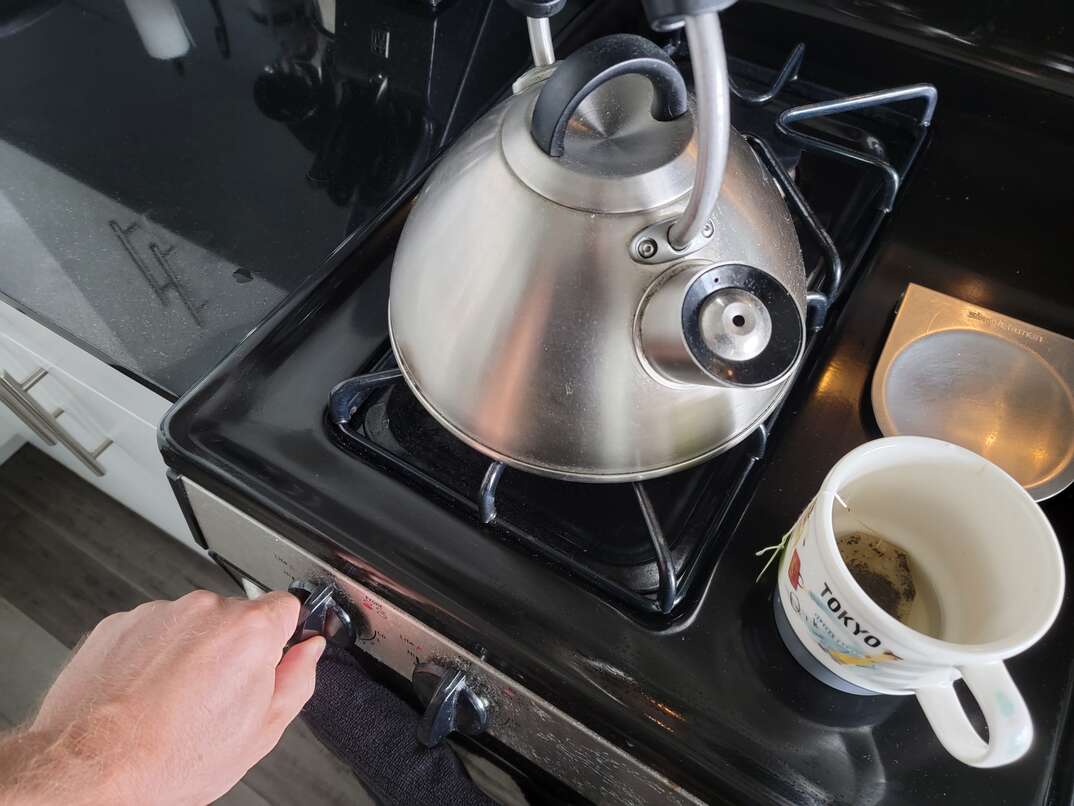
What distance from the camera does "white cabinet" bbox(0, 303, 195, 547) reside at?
606 mm

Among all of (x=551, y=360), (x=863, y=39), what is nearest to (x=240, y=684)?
(x=551, y=360)

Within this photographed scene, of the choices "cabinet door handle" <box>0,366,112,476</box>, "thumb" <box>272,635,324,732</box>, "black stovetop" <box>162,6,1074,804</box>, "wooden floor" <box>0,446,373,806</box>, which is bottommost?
"wooden floor" <box>0,446,373,806</box>

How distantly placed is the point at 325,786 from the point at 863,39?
104cm

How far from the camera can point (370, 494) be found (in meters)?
0.44

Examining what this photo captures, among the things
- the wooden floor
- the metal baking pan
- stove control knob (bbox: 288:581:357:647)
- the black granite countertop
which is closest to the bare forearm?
stove control knob (bbox: 288:581:357:647)

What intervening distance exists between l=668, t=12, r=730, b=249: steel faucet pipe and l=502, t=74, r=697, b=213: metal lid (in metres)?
0.03

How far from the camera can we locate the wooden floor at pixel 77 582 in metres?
1.06

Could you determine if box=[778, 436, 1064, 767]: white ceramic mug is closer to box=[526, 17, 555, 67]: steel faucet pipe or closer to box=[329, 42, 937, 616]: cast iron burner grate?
box=[329, 42, 937, 616]: cast iron burner grate

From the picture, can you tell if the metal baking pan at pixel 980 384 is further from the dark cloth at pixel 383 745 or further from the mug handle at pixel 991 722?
the dark cloth at pixel 383 745

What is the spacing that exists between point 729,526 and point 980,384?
197 millimetres

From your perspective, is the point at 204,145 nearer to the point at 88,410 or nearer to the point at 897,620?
the point at 88,410

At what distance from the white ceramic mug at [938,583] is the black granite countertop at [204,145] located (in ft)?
1.27

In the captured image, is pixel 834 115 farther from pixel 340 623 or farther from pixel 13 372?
pixel 13 372

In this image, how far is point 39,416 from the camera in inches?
33.7
